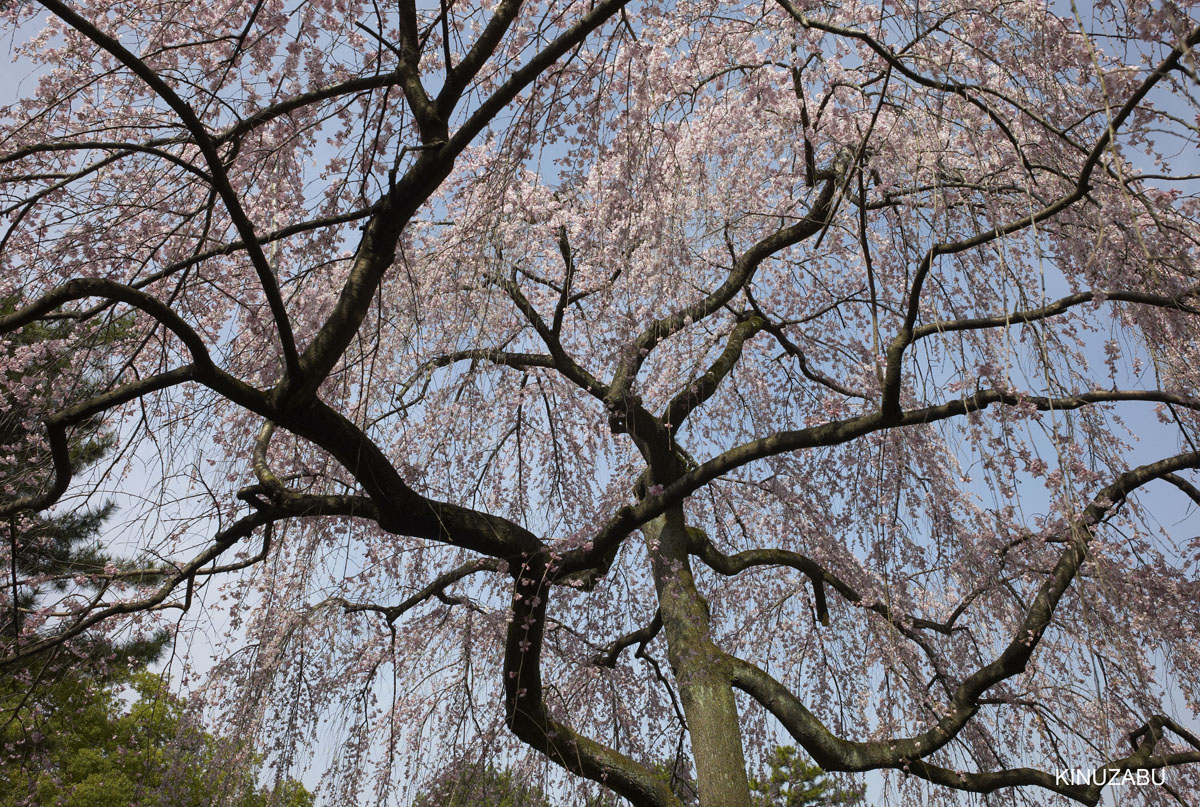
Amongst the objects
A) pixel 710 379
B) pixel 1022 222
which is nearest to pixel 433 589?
pixel 710 379

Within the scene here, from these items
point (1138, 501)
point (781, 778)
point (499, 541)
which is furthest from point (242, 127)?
point (781, 778)

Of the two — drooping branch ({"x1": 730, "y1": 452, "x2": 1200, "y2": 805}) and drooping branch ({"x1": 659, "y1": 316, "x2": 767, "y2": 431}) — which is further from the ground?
drooping branch ({"x1": 659, "y1": 316, "x2": 767, "y2": 431})

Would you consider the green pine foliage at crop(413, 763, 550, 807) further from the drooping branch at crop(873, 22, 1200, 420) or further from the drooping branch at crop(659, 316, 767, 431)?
the drooping branch at crop(873, 22, 1200, 420)

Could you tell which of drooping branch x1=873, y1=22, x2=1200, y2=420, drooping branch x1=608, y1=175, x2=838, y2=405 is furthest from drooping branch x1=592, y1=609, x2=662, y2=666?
drooping branch x1=873, y1=22, x2=1200, y2=420

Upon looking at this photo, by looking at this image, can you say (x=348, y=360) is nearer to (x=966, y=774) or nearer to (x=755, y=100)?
(x=755, y=100)

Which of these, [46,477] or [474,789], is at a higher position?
[46,477]

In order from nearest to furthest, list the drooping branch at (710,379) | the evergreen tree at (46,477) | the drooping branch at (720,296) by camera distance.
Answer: the evergreen tree at (46,477) → the drooping branch at (720,296) → the drooping branch at (710,379)

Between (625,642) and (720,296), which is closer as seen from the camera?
(720,296)

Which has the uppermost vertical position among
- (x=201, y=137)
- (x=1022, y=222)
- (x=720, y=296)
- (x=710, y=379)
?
(x=720, y=296)

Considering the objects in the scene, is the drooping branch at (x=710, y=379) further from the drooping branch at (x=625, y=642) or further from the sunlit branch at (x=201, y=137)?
the sunlit branch at (x=201, y=137)

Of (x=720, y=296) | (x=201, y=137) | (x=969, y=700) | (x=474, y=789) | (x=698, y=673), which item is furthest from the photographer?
(x=720, y=296)

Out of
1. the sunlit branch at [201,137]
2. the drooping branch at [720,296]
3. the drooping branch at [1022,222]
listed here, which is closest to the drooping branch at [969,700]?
the drooping branch at [1022,222]

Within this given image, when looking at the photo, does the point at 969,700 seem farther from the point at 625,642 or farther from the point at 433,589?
the point at 433,589

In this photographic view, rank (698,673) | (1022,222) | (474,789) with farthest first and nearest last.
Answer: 1. (698,673)
2. (474,789)
3. (1022,222)
